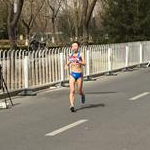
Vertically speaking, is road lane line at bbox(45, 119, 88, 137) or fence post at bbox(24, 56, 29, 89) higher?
fence post at bbox(24, 56, 29, 89)

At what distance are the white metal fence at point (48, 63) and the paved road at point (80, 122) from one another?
2.55 feet

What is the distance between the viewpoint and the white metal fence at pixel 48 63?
15.8m

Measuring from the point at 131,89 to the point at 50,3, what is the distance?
48.4 meters

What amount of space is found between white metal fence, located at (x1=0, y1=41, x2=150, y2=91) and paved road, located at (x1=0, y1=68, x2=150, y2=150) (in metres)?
0.78

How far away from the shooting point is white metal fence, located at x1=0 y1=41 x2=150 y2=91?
1584 cm

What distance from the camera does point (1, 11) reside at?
65750 mm

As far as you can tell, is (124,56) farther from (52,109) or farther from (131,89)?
(52,109)

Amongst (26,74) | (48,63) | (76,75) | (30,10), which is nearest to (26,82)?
(26,74)

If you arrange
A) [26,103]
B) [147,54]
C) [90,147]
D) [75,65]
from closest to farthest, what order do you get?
[90,147] < [75,65] < [26,103] < [147,54]

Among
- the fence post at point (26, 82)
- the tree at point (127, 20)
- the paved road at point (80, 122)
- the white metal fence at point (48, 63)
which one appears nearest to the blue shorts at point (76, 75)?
the paved road at point (80, 122)

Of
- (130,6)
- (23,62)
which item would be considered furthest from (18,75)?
(130,6)

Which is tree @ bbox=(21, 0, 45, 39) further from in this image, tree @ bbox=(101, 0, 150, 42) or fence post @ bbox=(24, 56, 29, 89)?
fence post @ bbox=(24, 56, 29, 89)

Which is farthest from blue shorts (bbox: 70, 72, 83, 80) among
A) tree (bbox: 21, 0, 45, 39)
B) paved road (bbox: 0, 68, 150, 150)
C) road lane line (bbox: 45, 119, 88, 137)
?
tree (bbox: 21, 0, 45, 39)

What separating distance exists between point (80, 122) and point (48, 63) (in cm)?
784
